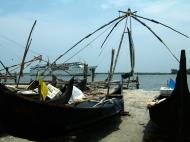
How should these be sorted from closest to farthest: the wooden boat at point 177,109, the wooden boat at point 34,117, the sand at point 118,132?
the wooden boat at point 34,117 → the wooden boat at point 177,109 → the sand at point 118,132

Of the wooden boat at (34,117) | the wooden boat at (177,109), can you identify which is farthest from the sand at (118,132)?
the wooden boat at (34,117)

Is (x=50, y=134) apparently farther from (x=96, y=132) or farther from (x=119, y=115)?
(x=119, y=115)

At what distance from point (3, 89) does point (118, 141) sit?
327 centimetres

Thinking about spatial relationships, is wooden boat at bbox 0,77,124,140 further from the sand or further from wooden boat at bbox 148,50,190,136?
wooden boat at bbox 148,50,190,136

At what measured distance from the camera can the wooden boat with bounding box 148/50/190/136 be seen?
9.02 meters

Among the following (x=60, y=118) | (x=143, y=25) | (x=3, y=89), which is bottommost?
(x=60, y=118)

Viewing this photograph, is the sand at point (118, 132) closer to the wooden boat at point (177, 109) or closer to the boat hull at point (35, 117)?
the wooden boat at point (177, 109)

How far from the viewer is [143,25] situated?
1310 centimetres

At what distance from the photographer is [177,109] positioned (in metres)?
9.16

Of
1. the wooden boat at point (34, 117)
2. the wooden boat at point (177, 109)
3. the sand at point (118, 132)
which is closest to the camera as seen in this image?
the wooden boat at point (34, 117)

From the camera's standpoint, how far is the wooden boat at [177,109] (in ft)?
29.6

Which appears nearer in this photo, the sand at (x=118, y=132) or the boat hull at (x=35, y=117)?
the boat hull at (x=35, y=117)

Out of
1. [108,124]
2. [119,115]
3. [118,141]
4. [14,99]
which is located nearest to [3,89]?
[14,99]

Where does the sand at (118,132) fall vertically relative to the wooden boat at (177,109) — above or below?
below
